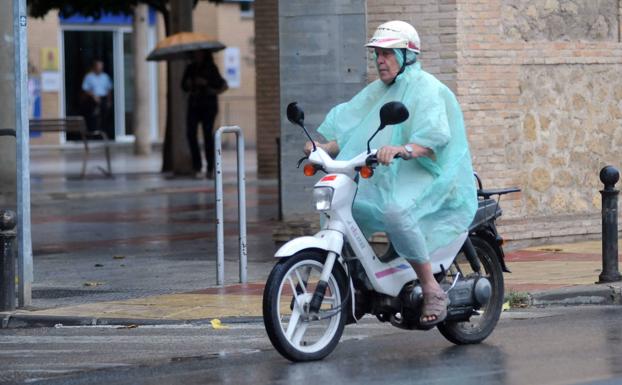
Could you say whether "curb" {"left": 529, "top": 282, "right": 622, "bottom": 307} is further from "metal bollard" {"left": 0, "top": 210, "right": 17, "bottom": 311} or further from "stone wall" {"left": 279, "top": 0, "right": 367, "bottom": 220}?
"stone wall" {"left": 279, "top": 0, "right": 367, "bottom": 220}

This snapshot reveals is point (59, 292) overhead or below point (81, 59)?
below

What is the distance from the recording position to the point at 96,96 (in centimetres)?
4369

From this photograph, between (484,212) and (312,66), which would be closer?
(484,212)

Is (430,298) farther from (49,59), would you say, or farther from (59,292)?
(49,59)

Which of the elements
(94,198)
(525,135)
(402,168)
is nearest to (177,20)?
(94,198)

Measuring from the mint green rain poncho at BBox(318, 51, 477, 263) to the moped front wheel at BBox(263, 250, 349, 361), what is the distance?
41cm

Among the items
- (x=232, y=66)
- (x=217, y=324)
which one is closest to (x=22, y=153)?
(x=217, y=324)

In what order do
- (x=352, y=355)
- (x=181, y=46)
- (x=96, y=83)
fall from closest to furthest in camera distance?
(x=352, y=355), (x=181, y=46), (x=96, y=83)

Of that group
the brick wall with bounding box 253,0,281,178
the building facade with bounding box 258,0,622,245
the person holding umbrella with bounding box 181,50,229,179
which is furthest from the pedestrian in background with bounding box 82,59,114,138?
the building facade with bounding box 258,0,622,245

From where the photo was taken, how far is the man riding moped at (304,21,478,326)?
850cm

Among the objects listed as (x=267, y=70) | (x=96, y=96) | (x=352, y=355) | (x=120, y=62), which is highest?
(x=120, y=62)

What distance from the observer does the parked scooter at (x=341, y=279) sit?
8266 millimetres

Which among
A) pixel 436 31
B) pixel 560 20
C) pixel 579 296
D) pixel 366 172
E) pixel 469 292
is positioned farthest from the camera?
pixel 560 20

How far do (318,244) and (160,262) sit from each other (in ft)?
20.4
